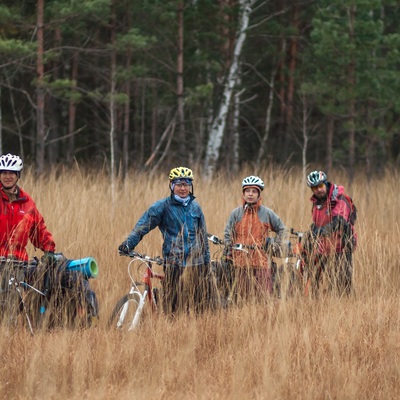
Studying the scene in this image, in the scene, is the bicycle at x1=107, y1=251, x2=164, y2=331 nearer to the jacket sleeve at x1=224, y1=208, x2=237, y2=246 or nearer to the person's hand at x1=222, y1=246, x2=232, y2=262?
the person's hand at x1=222, y1=246, x2=232, y2=262

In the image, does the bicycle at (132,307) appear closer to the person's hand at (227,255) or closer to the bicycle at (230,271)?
the bicycle at (230,271)

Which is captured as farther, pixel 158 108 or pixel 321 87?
pixel 158 108

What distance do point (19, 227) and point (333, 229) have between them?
3.43 m

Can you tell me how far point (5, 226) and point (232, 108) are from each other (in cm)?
1719

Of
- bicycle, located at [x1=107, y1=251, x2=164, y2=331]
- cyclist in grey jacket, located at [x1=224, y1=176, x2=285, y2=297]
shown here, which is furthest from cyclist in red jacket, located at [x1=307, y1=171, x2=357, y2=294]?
bicycle, located at [x1=107, y1=251, x2=164, y2=331]

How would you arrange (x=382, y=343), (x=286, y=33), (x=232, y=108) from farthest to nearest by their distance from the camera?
(x=286, y=33), (x=232, y=108), (x=382, y=343)

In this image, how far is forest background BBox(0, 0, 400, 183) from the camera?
18.6 metres

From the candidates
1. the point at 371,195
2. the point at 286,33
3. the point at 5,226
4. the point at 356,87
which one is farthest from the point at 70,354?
the point at 286,33

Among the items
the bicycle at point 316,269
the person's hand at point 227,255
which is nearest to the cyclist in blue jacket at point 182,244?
the person's hand at point 227,255

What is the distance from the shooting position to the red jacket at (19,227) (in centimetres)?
817

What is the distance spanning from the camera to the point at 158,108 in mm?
29188

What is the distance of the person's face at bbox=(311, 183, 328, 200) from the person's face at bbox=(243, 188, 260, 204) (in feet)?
2.33

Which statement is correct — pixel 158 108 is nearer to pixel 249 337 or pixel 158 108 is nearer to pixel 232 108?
pixel 232 108

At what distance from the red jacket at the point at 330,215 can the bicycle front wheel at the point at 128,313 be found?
2295 mm
